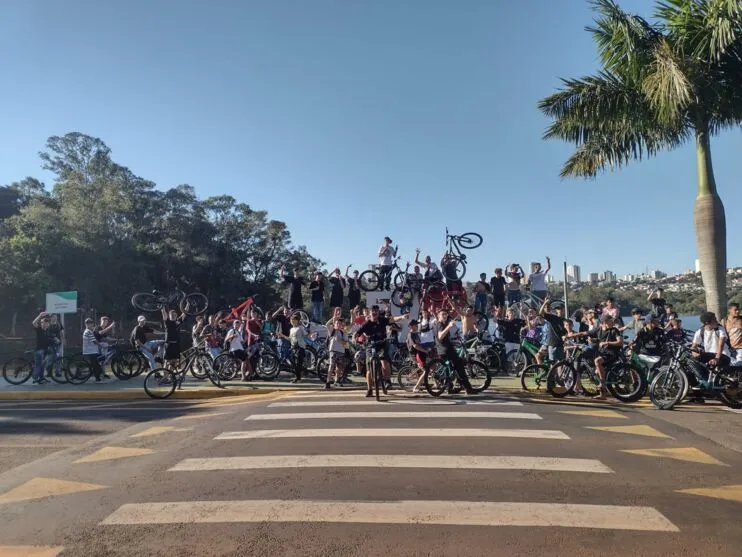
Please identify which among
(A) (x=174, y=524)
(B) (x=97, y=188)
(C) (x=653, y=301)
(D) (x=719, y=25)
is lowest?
(A) (x=174, y=524)

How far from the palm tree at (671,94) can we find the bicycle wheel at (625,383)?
13.2 feet

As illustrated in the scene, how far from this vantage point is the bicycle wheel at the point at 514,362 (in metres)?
14.8

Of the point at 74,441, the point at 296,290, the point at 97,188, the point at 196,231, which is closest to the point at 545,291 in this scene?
the point at 296,290

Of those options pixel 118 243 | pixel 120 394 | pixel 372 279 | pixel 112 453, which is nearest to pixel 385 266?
pixel 372 279

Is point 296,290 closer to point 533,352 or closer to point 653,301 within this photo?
point 533,352

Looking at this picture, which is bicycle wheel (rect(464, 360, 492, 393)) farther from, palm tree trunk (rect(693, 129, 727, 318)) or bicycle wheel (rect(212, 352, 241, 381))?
bicycle wheel (rect(212, 352, 241, 381))

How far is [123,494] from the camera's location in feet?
19.0

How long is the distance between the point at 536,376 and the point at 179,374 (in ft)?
27.7

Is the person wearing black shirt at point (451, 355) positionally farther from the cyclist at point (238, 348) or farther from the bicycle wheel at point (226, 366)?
the bicycle wheel at point (226, 366)

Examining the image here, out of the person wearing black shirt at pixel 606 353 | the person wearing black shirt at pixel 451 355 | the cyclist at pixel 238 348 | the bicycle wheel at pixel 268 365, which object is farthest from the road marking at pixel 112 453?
the person wearing black shirt at pixel 606 353

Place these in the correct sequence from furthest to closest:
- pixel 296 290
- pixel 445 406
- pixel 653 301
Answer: pixel 296 290
pixel 653 301
pixel 445 406

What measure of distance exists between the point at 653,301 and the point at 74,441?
49.2 feet

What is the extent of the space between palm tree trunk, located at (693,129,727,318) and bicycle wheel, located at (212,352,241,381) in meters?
12.2

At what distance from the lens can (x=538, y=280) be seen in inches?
719
